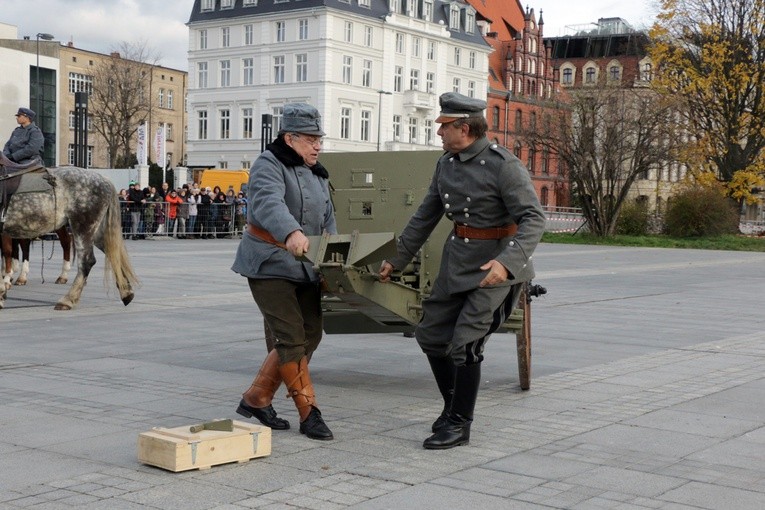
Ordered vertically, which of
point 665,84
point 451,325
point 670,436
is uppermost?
point 665,84

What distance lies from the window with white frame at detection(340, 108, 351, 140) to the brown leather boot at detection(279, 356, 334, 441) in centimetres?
7603

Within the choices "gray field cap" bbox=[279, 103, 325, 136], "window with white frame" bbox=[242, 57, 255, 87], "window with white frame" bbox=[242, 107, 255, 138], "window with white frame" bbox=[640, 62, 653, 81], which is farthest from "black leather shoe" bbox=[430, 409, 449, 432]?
"window with white frame" bbox=[242, 57, 255, 87]

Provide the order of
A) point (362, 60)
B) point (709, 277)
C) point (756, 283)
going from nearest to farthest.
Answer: point (756, 283) < point (709, 277) < point (362, 60)

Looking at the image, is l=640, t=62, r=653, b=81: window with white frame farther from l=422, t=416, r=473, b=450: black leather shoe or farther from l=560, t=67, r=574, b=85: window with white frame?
l=560, t=67, r=574, b=85: window with white frame

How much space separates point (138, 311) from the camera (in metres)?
13.6

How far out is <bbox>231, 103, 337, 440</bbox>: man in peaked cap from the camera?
657 centimetres

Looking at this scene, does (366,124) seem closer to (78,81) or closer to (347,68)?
(347,68)

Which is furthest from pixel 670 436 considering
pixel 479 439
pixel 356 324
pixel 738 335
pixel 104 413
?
pixel 738 335

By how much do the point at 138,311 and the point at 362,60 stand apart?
70985 mm

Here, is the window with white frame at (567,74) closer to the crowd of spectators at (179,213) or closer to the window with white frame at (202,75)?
the window with white frame at (202,75)

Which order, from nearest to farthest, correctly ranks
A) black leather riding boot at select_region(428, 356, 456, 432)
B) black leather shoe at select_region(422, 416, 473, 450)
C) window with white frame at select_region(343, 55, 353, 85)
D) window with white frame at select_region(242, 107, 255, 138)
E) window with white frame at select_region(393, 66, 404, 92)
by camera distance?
black leather shoe at select_region(422, 416, 473, 450), black leather riding boot at select_region(428, 356, 456, 432), window with white frame at select_region(343, 55, 353, 85), window with white frame at select_region(242, 107, 255, 138), window with white frame at select_region(393, 66, 404, 92)

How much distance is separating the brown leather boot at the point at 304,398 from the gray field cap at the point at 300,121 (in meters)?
1.31

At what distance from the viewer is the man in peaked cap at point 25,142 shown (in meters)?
14.6

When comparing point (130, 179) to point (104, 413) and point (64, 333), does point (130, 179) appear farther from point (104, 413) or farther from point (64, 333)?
point (104, 413)
